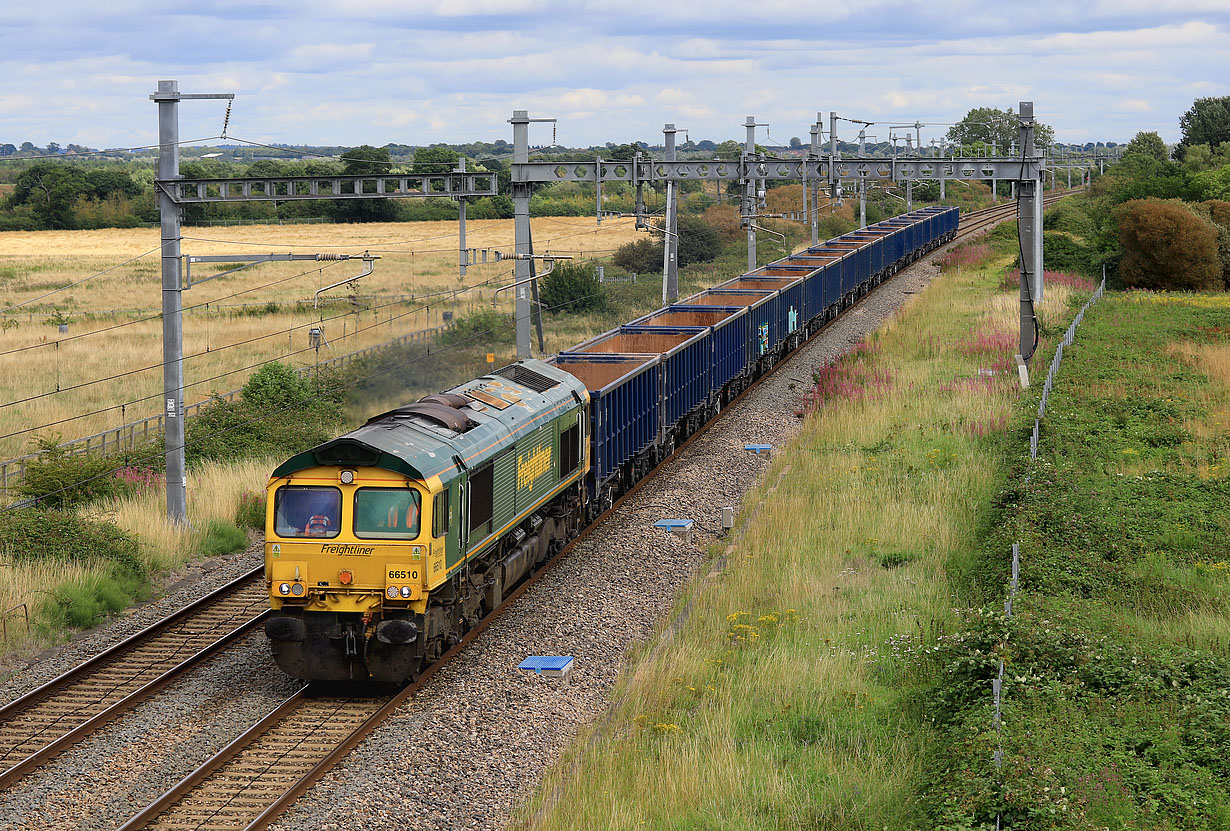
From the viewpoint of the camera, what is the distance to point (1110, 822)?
33.7 feet

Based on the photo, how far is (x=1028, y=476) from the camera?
872 inches

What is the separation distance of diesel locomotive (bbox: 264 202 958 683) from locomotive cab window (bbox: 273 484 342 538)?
16 mm

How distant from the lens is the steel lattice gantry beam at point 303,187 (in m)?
23.5

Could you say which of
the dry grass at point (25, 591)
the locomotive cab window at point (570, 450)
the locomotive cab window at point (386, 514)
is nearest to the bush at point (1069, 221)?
the locomotive cab window at point (570, 450)

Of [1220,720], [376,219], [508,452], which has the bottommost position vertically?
[1220,720]

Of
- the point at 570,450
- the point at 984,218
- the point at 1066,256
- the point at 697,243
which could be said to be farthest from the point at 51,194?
the point at 570,450

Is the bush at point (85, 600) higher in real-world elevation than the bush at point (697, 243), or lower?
lower

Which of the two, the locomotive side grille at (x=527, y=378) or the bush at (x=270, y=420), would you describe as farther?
the bush at (x=270, y=420)

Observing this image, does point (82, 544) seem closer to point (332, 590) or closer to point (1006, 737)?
point (332, 590)

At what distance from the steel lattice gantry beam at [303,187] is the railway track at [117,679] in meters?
8.09

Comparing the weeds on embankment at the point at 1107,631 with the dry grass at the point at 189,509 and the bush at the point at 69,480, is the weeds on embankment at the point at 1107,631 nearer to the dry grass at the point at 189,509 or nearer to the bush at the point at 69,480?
the dry grass at the point at 189,509

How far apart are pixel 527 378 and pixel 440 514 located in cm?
621

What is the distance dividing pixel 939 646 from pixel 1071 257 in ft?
182

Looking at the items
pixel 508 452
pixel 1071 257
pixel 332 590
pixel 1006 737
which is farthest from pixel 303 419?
pixel 1071 257
